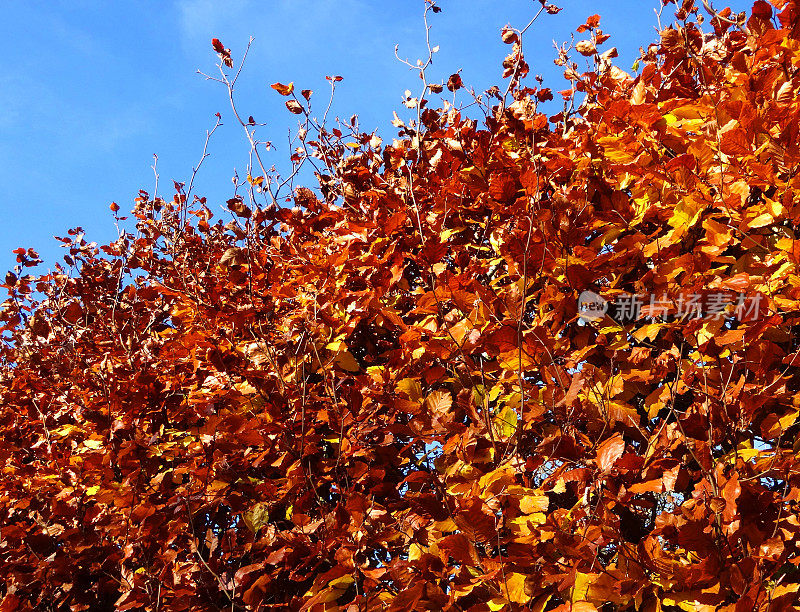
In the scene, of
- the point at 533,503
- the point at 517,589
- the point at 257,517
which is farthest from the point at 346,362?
the point at 517,589

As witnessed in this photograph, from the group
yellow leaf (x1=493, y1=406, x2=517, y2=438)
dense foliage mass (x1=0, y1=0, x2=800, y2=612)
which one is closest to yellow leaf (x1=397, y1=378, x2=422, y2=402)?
dense foliage mass (x1=0, y1=0, x2=800, y2=612)

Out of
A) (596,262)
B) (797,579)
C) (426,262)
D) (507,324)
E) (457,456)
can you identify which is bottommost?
(797,579)

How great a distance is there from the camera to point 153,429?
2.68 m

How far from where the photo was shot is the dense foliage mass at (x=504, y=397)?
5.82 ft

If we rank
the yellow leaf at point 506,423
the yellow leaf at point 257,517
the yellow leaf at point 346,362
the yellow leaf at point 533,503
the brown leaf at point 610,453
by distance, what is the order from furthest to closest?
the yellow leaf at point 346,362, the yellow leaf at point 257,517, the yellow leaf at point 506,423, the yellow leaf at point 533,503, the brown leaf at point 610,453

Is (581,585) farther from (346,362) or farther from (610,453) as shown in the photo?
(346,362)

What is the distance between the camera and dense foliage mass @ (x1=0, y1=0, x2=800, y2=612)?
69.9 inches

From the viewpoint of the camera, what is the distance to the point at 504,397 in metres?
2.10

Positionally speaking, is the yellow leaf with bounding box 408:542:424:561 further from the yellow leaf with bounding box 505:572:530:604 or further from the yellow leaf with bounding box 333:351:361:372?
the yellow leaf with bounding box 333:351:361:372

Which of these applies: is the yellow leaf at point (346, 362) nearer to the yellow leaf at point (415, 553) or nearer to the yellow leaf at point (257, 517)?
the yellow leaf at point (257, 517)

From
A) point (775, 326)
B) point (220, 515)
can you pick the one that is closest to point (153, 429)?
point (220, 515)

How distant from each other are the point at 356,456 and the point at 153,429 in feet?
2.91

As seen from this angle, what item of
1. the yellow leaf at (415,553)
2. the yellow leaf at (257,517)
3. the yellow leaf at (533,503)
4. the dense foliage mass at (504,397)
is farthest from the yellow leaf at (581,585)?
the yellow leaf at (257,517)

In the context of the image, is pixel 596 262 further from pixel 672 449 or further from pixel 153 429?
pixel 153 429
